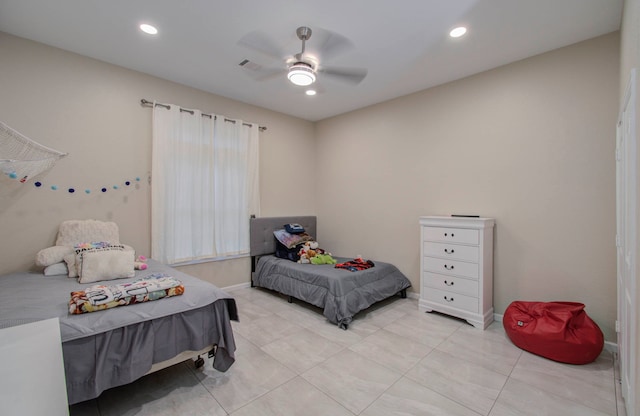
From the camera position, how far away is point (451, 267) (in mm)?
3143

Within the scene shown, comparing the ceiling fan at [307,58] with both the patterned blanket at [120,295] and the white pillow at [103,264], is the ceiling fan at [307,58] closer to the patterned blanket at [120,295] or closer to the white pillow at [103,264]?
the patterned blanket at [120,295]

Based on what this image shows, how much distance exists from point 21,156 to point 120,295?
168cm

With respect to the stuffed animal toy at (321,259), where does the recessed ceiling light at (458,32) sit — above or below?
above

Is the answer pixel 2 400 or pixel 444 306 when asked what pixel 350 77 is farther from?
pixel 2 400

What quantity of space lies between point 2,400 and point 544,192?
161 inches

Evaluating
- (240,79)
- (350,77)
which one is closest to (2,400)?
(350,77)

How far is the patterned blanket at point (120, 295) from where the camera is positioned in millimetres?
1639

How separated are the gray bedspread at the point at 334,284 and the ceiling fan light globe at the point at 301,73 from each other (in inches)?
81.4

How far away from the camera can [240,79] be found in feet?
11.3

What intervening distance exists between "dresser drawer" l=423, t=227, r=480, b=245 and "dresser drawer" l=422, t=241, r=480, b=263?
0.06 metres

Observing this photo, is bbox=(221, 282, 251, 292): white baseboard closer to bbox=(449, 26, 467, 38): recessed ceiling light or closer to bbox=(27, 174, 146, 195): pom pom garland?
bbox=(27, 174, 146, 195): pom pom garland

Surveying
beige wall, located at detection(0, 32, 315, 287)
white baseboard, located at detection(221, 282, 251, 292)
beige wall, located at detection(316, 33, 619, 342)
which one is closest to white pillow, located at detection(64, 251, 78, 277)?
beige wall, located at detection(0, 32, 315, 287)

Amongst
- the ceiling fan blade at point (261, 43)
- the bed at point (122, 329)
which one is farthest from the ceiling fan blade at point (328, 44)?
the bed at point (122, 329)

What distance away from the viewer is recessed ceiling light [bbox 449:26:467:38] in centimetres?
243
